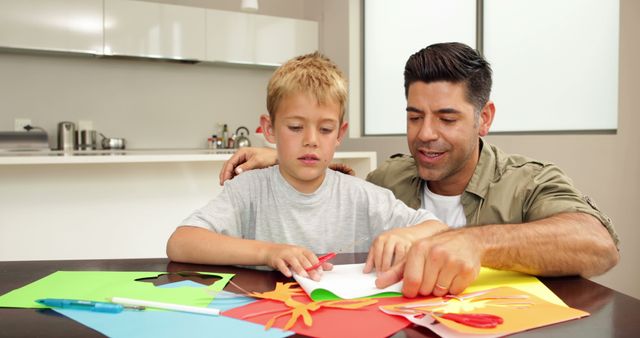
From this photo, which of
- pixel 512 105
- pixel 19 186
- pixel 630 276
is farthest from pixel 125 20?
pixel 630 276

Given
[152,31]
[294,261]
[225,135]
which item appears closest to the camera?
[294,261]

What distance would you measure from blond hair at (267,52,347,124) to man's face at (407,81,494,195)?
0.96ft

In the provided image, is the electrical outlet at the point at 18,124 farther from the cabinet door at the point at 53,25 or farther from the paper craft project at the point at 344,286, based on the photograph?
the paper craft project at the point at 344,286

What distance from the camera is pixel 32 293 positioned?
2.52 ft

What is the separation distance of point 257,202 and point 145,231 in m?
1.92

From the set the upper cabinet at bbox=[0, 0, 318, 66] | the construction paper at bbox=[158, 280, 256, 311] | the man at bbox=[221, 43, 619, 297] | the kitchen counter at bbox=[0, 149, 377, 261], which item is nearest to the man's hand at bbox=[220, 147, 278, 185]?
the man at bbox=[221, 43, 619, 297]

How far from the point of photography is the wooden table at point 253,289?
0.61m

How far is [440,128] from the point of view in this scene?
1497mm

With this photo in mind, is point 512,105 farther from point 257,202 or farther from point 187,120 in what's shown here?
point 187,120

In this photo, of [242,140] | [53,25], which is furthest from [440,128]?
[53,25]

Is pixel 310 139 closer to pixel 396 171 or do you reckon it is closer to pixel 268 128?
pixel 268 128

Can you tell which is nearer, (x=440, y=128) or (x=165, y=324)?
(x=165, y=324)

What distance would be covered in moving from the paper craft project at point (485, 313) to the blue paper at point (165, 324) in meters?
0.16

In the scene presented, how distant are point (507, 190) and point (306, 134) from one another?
1.91ft
